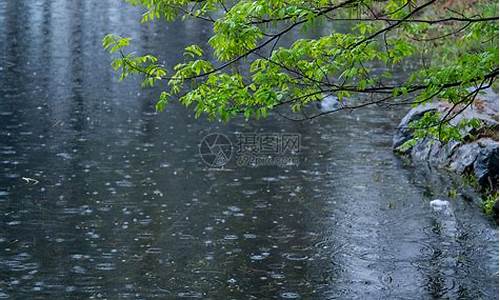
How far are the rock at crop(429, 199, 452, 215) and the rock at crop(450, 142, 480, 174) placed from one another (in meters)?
2.57

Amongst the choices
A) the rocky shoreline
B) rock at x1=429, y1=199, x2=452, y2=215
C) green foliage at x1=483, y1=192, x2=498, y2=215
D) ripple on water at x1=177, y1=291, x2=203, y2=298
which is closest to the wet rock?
the rocky shoreline

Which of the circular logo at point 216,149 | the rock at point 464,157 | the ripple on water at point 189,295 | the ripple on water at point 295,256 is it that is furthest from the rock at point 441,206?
the ripple on water at point 189,295

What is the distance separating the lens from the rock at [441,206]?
2052 centimetres

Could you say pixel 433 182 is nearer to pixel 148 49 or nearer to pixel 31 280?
pixel 31 280

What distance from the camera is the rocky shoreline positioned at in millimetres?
22292

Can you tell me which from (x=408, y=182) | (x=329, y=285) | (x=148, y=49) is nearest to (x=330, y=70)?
(x=329, y=285)

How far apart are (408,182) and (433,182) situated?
0.67m

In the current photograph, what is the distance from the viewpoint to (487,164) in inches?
886

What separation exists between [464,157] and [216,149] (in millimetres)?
7019

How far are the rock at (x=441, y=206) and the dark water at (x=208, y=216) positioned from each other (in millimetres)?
208

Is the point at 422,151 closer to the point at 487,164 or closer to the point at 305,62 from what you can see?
the point at 487,164

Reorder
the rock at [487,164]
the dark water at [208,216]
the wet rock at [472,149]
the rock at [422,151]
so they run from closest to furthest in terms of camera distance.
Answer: the dark water at [208,216], the rock at [487,164], the wet rock at [472,149], the rock at [422,151]

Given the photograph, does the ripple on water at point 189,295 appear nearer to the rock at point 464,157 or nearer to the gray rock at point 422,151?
the rock at point 464,157

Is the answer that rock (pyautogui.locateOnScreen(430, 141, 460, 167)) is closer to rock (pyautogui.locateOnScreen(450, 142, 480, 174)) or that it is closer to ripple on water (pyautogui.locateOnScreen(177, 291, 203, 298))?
rock (pyautogui.locateOnScreen(450, 142, 480, 174))
